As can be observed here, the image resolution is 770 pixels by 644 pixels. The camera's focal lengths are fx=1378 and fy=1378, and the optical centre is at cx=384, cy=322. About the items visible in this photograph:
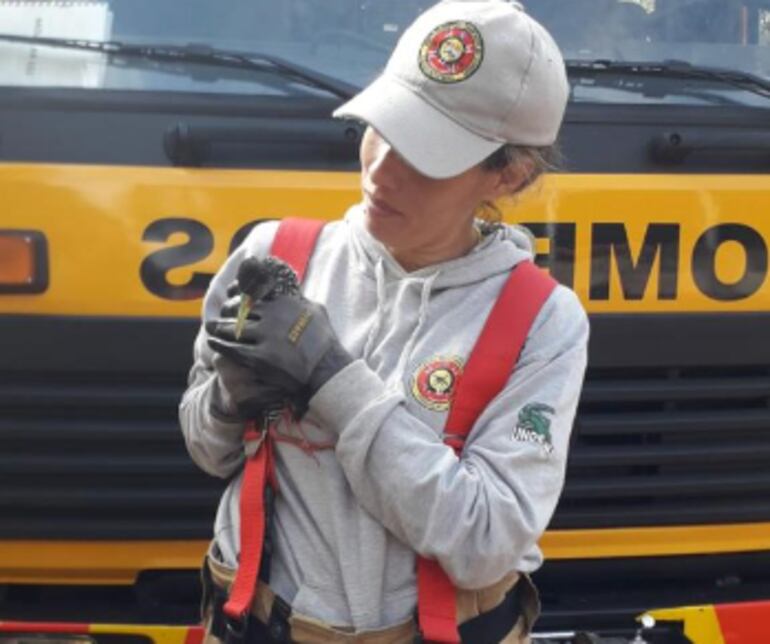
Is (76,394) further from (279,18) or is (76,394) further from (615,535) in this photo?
(615,535)

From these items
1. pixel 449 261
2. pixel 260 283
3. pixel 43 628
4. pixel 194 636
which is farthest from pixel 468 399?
pixel 43 628

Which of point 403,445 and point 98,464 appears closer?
point 403,445

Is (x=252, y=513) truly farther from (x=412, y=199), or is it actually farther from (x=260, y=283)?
(x=412, y=199)

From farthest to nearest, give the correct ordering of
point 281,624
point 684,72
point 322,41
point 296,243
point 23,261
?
point 684,72
point 322,41
point 23,261
point 296,243
point 281,624

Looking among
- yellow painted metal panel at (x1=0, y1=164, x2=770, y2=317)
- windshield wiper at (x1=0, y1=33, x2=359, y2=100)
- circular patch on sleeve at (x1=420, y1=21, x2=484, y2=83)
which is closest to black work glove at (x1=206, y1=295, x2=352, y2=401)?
circular patch on sleeve at (x1=420, y1=21, x2=484, y2=83)

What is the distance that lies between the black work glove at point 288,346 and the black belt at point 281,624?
1.03ft

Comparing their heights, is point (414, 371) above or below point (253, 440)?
above

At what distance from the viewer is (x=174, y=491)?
9.59 feet

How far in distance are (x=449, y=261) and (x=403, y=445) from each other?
297 millimetres

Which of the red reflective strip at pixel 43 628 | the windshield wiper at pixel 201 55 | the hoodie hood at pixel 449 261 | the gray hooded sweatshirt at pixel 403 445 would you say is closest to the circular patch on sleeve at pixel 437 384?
the gray hooded sweatshirt at pixel 403 445

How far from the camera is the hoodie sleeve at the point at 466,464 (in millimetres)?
1739

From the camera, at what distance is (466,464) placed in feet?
5.83

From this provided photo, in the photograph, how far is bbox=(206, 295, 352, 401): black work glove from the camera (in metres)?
1.75

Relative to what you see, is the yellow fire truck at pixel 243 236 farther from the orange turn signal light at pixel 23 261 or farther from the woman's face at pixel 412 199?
the woman's face at pixel 412 199
